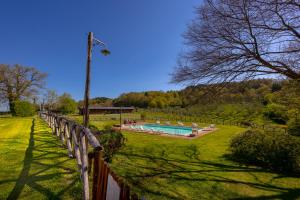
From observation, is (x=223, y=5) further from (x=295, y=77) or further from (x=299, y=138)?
(x=299, y=138)

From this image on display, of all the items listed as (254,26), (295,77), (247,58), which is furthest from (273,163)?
(254,26)

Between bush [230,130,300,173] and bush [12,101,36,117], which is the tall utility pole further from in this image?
bush [12,101,36,117]

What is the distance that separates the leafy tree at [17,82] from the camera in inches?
1368

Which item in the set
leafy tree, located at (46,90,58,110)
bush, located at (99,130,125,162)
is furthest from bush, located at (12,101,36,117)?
bush, located at (99,130,125,162)

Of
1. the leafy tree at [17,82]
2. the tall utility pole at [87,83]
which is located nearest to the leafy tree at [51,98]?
the leafy tree at [17,82]

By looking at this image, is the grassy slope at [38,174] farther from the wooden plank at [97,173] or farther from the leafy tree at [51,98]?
the leafy tree at [51,98]

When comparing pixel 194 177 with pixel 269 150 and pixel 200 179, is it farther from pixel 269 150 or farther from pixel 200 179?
pixel 269 150

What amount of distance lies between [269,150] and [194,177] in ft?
14.5

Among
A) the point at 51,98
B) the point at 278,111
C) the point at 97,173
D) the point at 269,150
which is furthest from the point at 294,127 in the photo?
the point at 51,98

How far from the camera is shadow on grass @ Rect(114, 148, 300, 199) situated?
6.25 m

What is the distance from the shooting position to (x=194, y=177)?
25.0 feet


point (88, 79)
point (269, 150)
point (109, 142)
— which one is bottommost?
point (269, 150)

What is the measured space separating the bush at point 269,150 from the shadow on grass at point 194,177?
2.56ft

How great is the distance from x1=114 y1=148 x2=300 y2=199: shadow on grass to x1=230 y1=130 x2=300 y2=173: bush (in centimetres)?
78
